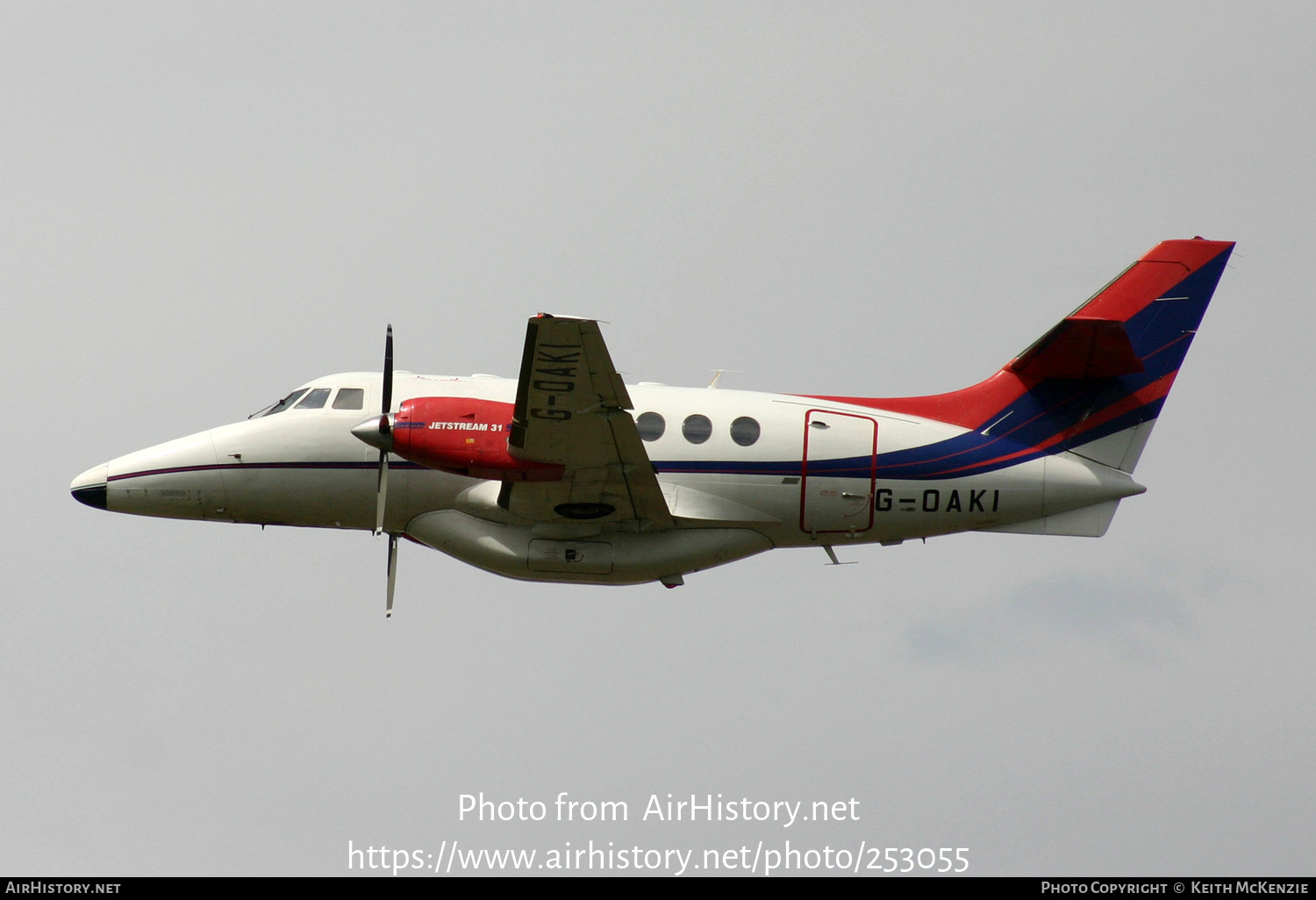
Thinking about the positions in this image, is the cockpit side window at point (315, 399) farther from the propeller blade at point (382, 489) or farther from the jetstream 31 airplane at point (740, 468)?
the propeller blade at point (382, 489)

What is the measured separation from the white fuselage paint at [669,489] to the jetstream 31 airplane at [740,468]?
3 centimetres

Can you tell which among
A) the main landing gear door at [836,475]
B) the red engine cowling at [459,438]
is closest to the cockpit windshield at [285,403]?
the red engine cowling at [459,438]

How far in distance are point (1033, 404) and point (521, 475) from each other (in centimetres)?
837

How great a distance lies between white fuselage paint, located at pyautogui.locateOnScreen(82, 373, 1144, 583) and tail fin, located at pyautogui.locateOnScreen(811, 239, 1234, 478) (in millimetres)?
296

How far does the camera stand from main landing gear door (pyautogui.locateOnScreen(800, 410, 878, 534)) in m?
23.2

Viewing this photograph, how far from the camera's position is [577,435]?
21.3m

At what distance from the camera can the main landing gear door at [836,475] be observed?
23.2 metres

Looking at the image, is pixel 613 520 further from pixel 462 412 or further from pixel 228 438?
pixel 228 438

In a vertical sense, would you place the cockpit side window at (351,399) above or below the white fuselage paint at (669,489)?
above

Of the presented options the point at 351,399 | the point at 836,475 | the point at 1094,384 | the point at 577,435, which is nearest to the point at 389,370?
the point at 351,399

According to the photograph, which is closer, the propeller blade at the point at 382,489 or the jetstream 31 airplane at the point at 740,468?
the propeller blade at the point at 382,489

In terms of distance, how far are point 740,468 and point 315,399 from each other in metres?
6.84

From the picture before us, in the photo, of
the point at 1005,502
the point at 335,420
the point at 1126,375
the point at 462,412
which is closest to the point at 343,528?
the point at 335,420

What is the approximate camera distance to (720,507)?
23.2m
